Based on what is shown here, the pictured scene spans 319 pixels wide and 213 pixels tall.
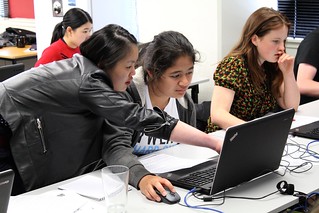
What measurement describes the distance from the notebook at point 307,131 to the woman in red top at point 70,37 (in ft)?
6.59

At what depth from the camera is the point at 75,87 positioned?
79.0 inches

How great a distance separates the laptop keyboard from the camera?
6.27 ft

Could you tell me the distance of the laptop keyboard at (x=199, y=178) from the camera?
191 cm

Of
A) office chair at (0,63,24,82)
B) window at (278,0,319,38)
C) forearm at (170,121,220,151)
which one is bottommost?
forearm at (170,121,220,151)

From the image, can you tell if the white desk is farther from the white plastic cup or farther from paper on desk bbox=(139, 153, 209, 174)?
paper on desk bbox=(139, 153, 209, 174)

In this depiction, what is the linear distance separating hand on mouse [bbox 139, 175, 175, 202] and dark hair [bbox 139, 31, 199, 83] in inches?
23.4

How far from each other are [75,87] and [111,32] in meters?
0.27

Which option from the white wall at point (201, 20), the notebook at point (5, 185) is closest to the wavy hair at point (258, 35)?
the white wall at point (201, 20)

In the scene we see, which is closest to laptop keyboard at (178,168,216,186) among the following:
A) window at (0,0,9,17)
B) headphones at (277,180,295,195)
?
headphones at (277,180,295,195)

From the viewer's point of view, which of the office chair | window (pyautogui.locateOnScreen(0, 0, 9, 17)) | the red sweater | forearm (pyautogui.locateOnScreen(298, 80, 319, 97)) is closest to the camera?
the office chair

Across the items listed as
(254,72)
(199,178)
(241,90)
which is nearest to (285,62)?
(254,72)

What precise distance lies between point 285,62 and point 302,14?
195 centimetres

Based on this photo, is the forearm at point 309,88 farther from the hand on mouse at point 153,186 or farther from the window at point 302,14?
the hand on mouse at point 153,186

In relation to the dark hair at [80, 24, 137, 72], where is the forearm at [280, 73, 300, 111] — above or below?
below
